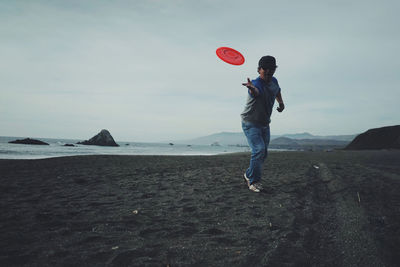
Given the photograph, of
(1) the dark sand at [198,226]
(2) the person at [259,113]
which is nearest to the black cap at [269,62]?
(2) the person at [259,113]

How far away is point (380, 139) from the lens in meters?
30.2

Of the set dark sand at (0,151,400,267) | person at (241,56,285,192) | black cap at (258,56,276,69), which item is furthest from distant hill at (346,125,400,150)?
black cap at (258,56,276,69)

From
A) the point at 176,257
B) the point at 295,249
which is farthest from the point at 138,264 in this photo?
the point at 295,249

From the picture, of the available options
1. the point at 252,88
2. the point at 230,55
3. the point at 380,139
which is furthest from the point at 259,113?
the point at 380,139

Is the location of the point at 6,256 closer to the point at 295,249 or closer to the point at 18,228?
the point at 18,228

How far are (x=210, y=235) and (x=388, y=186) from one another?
441 cm

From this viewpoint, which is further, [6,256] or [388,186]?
[388,186]

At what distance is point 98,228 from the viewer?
2.36m

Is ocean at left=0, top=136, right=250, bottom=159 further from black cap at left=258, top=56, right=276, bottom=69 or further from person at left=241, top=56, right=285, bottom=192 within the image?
black cap at left=258, top=56, right=276, bottom=69

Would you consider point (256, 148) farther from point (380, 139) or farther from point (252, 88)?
point (380, 139)

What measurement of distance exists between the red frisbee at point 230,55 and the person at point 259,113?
650 mm

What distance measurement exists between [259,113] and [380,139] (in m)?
35.4

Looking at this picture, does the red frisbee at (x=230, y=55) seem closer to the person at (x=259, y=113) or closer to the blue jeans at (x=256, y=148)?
the person at (x=259, y=113)

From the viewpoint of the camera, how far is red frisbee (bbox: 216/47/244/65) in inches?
180
